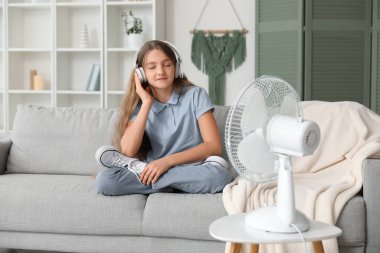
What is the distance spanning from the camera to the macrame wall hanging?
18.4ft

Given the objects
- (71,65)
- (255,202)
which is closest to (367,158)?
(255,202)

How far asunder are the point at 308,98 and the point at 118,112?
90.8 inches

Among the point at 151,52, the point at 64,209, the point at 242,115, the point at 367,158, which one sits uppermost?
the point at 151,52

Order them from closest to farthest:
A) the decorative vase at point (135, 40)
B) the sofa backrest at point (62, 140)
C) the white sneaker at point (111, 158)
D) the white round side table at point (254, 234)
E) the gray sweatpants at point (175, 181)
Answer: the white round side table at point (254, 234), the gray sweatpants at point (175, 181), the white sneaker at point (111, 158), the sofa backrest at point (62, 140), the decorative vase at point (135, 40)

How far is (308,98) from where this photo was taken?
5.25m

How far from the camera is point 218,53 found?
18.5 feet

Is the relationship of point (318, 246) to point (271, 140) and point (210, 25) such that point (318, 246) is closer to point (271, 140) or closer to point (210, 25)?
point (271, 140)

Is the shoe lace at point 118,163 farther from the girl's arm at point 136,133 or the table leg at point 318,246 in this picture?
the table leg at point 318,246

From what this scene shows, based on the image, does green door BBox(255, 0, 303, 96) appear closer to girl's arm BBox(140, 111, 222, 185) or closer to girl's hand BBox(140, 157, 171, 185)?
girl's arm BBox(140, 111, 222, 185)

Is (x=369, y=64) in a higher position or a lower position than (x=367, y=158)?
higher

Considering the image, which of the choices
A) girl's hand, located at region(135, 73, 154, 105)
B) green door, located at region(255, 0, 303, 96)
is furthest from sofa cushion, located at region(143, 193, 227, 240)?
green door, located at region(255, 0, 303, 96)

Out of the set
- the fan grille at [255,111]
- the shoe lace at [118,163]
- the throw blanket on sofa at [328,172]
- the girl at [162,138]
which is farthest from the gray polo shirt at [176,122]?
the fan grille at [255,111]

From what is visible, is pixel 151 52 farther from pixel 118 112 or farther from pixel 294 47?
pixel 294 47

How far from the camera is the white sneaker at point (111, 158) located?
288 centimetres
